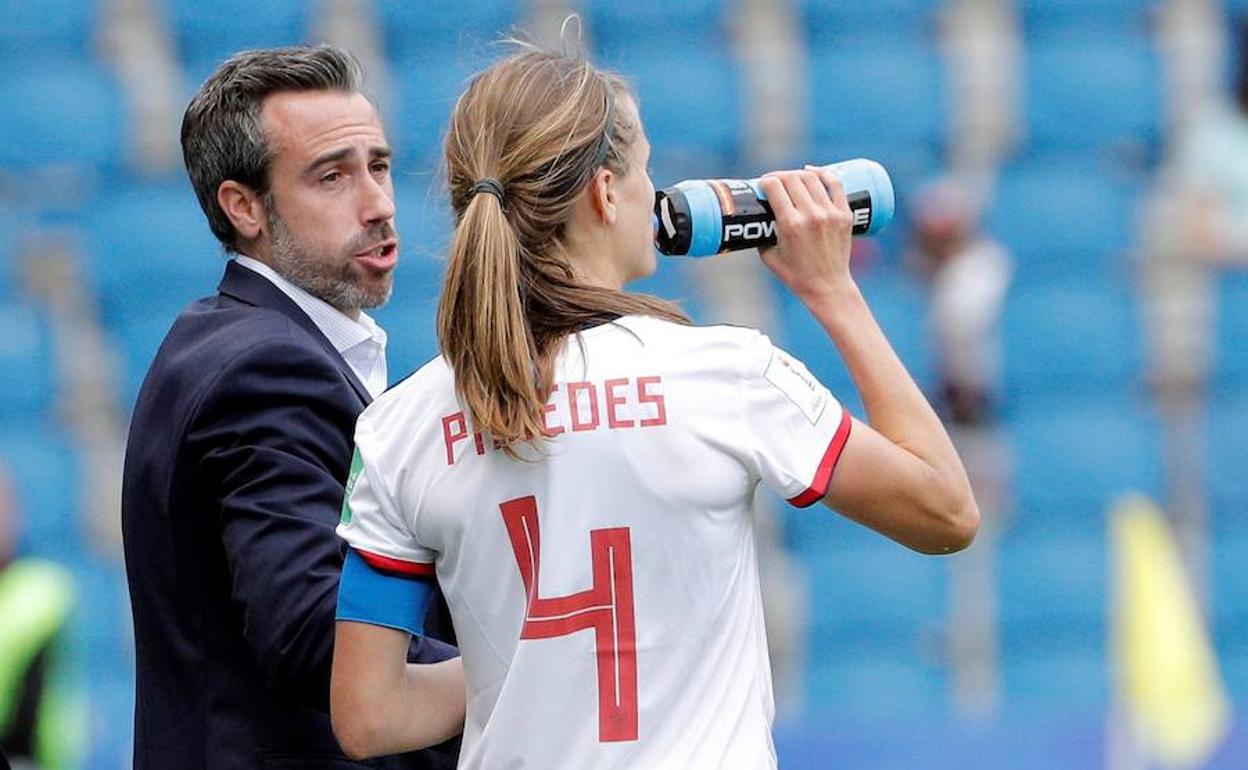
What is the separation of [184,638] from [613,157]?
0.76 m

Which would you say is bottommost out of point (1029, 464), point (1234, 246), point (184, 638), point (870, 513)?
point (1029, 464)

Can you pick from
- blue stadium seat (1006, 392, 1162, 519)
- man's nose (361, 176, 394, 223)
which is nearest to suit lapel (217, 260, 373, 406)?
man's nose (361, 176, 394, 223)

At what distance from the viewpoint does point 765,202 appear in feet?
6.96

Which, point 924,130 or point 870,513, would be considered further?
point 924,130

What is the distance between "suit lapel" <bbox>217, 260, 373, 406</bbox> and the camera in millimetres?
2500

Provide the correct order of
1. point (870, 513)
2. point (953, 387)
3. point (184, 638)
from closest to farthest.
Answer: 1. point (870, 513)
2. point (184, 638)
3. point (953, 387)

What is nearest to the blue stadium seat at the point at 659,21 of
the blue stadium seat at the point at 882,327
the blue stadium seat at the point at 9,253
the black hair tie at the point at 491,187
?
the blue stadium seat at the point at 882,327

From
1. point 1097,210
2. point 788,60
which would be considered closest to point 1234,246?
point 1097,210

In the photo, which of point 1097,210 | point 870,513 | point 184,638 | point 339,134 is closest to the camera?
point 870,513

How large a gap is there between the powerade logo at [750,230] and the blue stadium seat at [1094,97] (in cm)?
562

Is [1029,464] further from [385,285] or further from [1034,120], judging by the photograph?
[385,285]

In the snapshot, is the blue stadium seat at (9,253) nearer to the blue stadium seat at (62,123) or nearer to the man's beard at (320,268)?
the blue stadium seat at (62,123)

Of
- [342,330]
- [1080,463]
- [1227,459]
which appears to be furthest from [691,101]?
[342,330]

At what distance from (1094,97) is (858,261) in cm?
121
